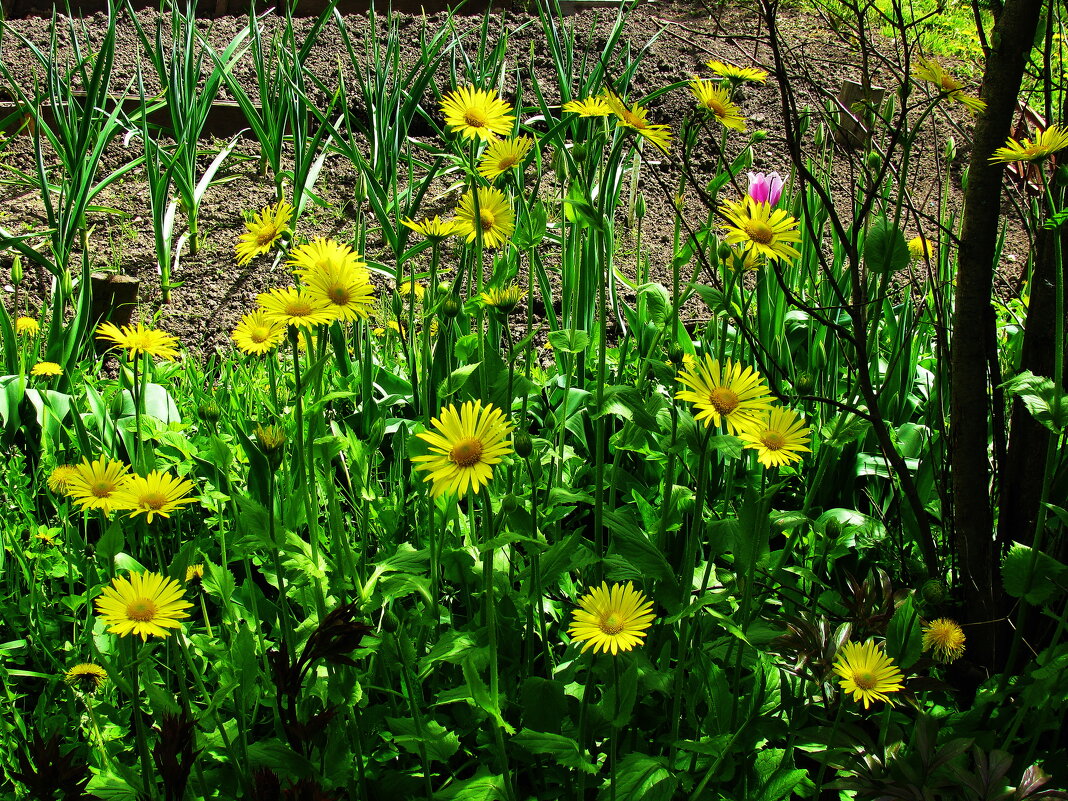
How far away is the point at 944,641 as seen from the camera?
1.09 m

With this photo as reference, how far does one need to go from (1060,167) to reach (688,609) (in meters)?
0.75

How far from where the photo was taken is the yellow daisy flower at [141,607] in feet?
2.86

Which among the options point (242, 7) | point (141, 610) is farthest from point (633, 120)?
point (242, 7)

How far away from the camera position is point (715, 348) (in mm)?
1690

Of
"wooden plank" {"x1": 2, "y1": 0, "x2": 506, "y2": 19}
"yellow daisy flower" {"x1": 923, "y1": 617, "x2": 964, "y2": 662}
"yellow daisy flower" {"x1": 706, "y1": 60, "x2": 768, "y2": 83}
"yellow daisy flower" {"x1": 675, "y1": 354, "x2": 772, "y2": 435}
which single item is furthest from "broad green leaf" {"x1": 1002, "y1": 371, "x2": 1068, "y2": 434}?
"wooden plank" {"x1": 2, "y1": 0, "x2": 506, "y2": 19}

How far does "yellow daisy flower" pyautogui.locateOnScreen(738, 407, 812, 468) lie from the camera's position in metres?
1.00

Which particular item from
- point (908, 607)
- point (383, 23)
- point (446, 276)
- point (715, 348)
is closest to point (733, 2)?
point (383, 23)

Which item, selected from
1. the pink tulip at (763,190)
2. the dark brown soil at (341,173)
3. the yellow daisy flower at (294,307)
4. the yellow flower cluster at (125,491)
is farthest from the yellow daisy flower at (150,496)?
the dark brown soil at (341,173)

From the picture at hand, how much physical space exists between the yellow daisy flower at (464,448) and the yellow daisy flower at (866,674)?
425 mm

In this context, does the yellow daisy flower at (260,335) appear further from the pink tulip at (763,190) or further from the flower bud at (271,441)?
the pink tulip at (763,190)

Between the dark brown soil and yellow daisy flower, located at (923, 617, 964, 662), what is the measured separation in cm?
134

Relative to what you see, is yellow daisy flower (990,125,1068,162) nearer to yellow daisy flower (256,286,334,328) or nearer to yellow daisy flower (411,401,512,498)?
yellow daisy flower (411,401,512,498)

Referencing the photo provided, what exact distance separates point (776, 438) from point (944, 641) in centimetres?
34

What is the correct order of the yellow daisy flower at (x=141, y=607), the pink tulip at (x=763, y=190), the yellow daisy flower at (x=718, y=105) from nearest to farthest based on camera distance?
the yellow daisy flower at (x=141, y=607) → the yellow daisy flower at (x=718, y=105) → the pink tulip at (x=763, y=190)
